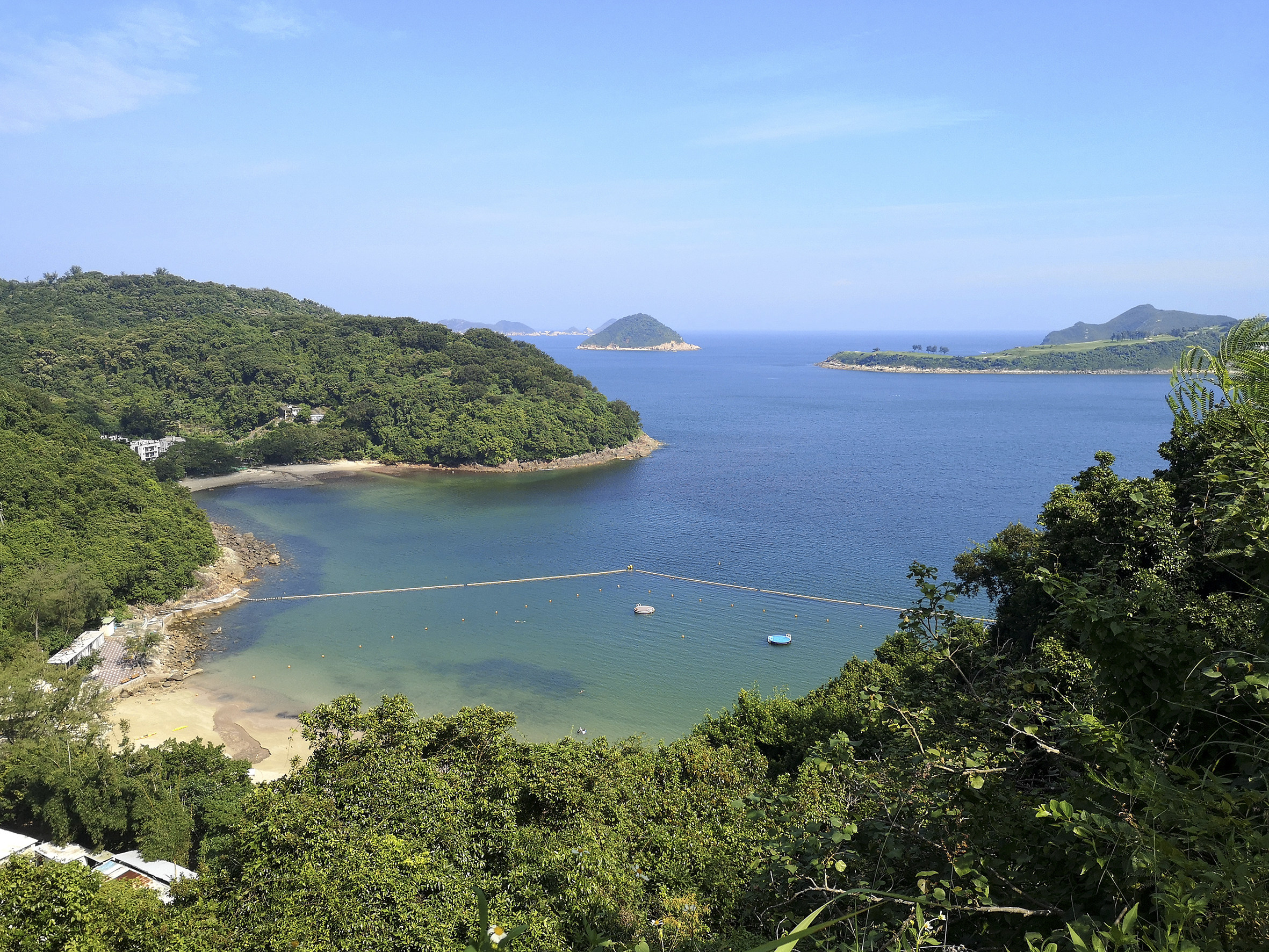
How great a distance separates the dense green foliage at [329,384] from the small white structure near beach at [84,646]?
30.3 metres

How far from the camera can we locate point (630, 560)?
32.6 meters

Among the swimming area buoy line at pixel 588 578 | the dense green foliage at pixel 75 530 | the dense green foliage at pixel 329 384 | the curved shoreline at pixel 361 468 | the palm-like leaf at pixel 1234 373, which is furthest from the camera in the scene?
the dense green foliage at pixel 329 384

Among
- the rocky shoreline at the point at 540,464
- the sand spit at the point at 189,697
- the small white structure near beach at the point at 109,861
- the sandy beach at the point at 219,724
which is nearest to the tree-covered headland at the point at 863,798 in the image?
the small white structure near beach at the point at 109,861

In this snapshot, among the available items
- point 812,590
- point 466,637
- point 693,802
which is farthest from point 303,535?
point 693,802

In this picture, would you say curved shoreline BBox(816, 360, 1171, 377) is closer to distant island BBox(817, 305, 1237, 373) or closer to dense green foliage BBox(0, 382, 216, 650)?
distant island BBox(817, 305, 1237, 373)

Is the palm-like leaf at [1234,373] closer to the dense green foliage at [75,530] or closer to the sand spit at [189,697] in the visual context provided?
the sand spit at [189,697]

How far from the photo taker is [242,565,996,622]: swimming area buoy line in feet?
89.1

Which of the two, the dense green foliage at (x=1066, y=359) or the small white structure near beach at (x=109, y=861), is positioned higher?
the dense green foliage at (x=1066, y=359)

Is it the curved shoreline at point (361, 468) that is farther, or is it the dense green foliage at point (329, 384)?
the dense green foliage at point (329, 384)

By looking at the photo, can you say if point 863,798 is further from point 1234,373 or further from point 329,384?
point 329,384

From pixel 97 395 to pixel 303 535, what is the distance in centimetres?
3213

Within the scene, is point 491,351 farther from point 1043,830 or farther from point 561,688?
point 1043,830

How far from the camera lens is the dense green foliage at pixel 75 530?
21.3 metres

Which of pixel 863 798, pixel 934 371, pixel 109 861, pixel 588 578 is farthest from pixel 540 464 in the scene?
pixel 934 371
